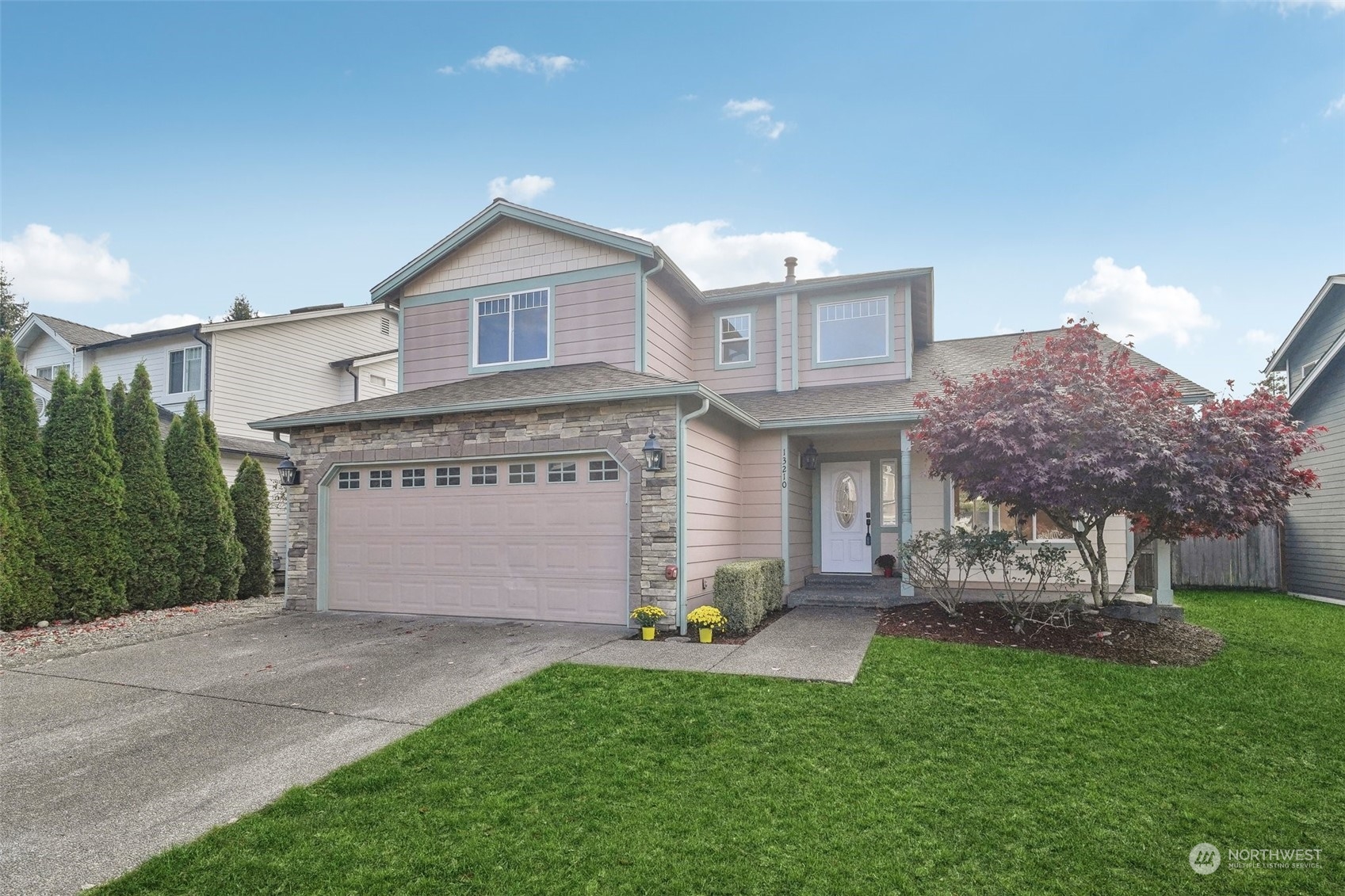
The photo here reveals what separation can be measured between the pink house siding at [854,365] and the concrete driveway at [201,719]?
599cm

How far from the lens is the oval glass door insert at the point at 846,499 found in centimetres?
1208

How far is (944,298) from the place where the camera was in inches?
546

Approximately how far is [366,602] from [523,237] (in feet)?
20.9

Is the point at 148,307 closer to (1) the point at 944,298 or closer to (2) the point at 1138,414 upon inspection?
(1) the point at 944,298

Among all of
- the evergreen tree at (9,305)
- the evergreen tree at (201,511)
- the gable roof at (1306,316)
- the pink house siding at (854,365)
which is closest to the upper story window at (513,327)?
the pink house siding at (854,365)

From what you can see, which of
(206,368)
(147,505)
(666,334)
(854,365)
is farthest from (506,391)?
(206,368)

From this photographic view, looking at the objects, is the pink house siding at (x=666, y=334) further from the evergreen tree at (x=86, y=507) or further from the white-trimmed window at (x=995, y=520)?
the evergreen tree at (x=86, y=507)

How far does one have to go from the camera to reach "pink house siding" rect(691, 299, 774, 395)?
40.8 feet

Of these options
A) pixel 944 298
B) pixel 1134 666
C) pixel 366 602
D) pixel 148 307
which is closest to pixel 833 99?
pixel 944 298

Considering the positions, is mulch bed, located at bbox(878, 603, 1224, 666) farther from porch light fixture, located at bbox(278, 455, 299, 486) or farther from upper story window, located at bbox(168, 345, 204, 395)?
upper story window, located at bbox(168, 345, 204, 395)

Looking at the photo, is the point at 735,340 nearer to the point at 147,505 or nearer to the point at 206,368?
the point at 147,505

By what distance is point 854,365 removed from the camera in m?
12.0

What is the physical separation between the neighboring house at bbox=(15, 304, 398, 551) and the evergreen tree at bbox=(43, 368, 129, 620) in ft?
15.9

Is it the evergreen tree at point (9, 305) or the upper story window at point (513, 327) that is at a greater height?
the evergreen tree at point (9, 305)
